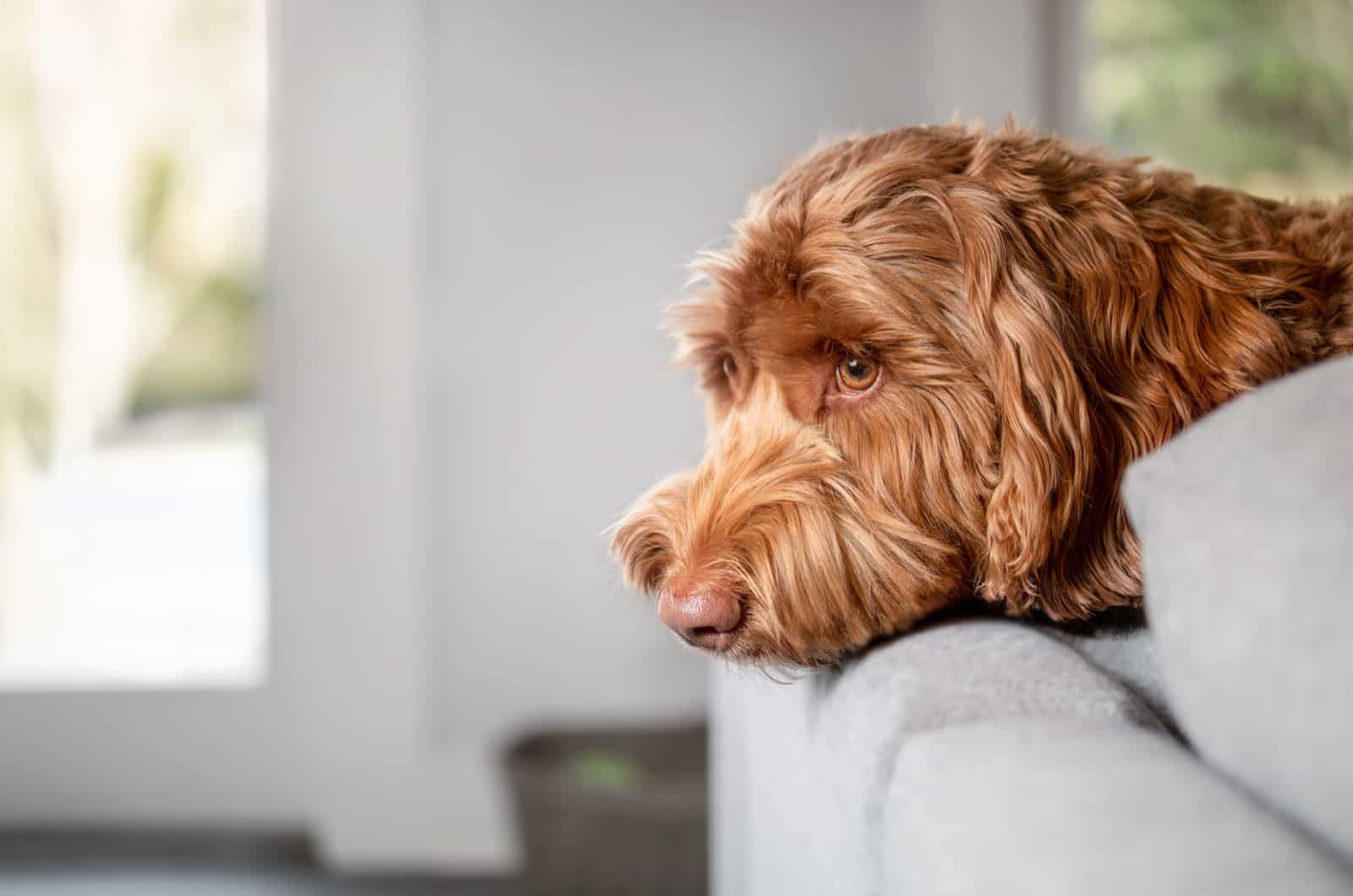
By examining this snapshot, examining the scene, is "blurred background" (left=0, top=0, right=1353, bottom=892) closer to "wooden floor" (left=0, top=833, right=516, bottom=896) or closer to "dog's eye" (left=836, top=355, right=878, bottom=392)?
"wooden floor" (left=0, top=833, right=516, bottom=896)

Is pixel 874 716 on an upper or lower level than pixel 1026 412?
lower

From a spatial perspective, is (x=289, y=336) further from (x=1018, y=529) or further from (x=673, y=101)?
(x=1018, y=529)

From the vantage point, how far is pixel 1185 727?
62cm

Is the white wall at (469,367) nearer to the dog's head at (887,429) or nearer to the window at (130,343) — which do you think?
the window at (130,343)

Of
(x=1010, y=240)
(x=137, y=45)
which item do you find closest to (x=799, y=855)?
(x=1010, y=240)

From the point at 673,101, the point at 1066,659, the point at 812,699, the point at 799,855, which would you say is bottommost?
the point at 799,855

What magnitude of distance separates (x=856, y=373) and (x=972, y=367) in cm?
11

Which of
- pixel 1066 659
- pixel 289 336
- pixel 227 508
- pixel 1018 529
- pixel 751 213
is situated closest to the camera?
pixel 1066 659

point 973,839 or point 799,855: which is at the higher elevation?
point 973,839

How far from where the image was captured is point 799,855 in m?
0.92

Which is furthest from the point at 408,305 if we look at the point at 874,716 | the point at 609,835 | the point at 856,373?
the point at 874,716

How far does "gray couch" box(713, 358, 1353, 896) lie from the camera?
0.48m

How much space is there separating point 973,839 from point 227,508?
3.11m

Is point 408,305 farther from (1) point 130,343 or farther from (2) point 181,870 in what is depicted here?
(2) point 181,870
